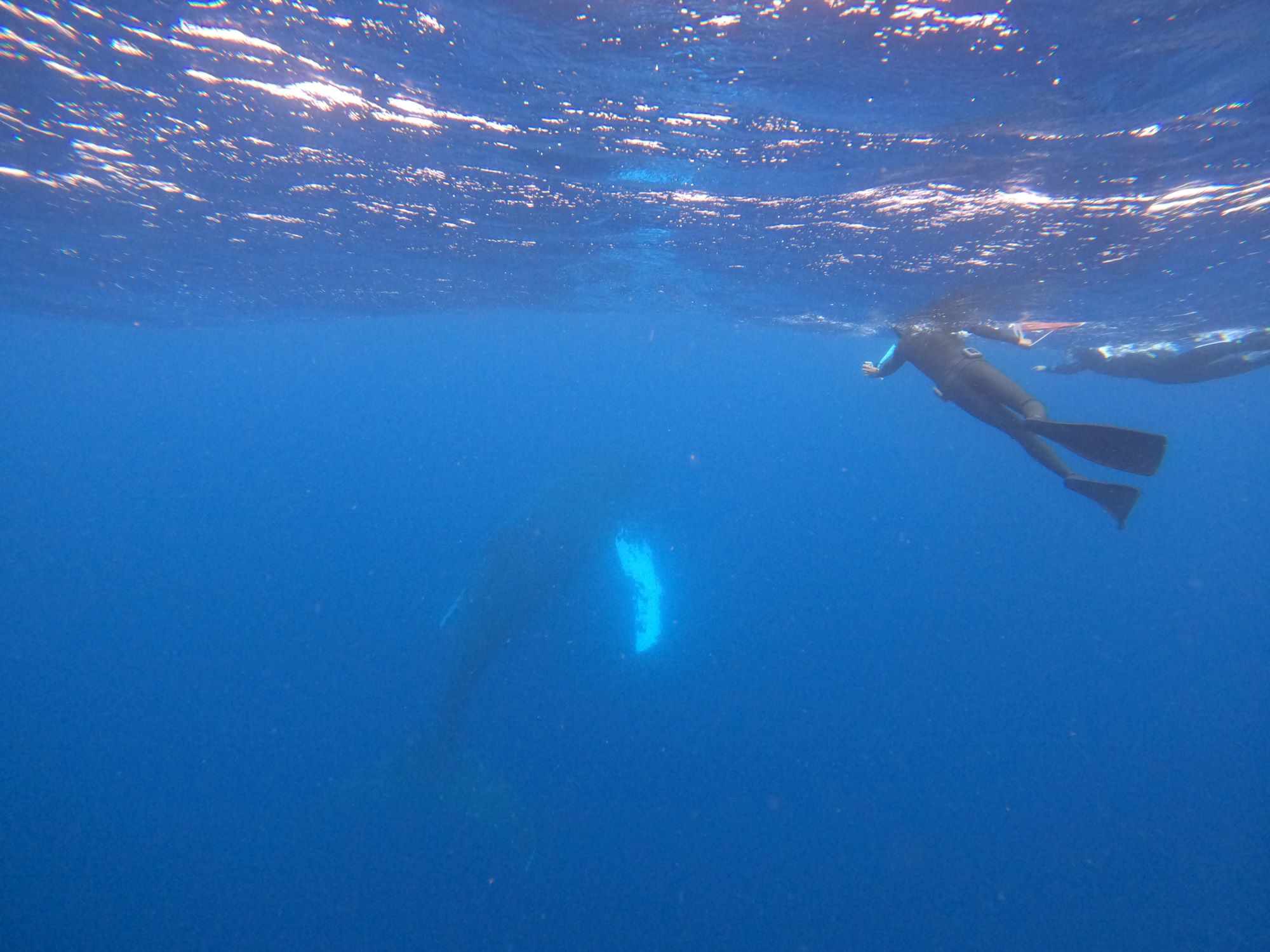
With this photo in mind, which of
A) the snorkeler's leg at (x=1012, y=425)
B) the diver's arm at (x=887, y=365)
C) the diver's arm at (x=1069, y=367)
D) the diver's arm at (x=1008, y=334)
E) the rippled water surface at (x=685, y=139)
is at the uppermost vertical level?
the rippled water surface at (x=685, y=139)

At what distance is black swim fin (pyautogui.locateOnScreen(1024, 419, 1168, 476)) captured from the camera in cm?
611

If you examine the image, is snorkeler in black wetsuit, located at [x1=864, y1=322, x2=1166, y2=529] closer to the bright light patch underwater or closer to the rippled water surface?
the rippled water surface

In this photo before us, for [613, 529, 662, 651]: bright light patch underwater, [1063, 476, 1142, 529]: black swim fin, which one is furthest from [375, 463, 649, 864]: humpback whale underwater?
[1063, 476, 1142, 529]: black swim fin

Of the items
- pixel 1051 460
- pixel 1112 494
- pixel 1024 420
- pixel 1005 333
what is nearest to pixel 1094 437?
pixel 1112 494

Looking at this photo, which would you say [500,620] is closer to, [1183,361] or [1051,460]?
[1051,460]

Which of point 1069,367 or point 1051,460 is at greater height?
point 1069,367

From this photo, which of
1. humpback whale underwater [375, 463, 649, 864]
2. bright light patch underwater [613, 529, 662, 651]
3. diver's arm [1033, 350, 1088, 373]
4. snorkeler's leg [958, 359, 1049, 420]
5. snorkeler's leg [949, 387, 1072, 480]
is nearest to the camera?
snorkeler's leg [958, 359, 1049, 420]

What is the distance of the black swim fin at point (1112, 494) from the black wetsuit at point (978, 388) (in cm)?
36

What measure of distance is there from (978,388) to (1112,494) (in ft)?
6.74

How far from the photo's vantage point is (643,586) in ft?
55.0

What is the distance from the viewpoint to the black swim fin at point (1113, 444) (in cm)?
611

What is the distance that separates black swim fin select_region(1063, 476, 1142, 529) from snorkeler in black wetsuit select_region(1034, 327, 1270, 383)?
6.38m

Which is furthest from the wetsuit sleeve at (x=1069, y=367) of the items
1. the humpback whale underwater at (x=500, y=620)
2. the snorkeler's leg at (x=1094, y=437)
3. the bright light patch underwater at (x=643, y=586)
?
the humpback whale underwater at (x=500, y=620)

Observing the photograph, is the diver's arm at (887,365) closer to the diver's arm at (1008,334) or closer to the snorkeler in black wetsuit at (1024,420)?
the snorkeler in black wetsuit at (1024,420)
